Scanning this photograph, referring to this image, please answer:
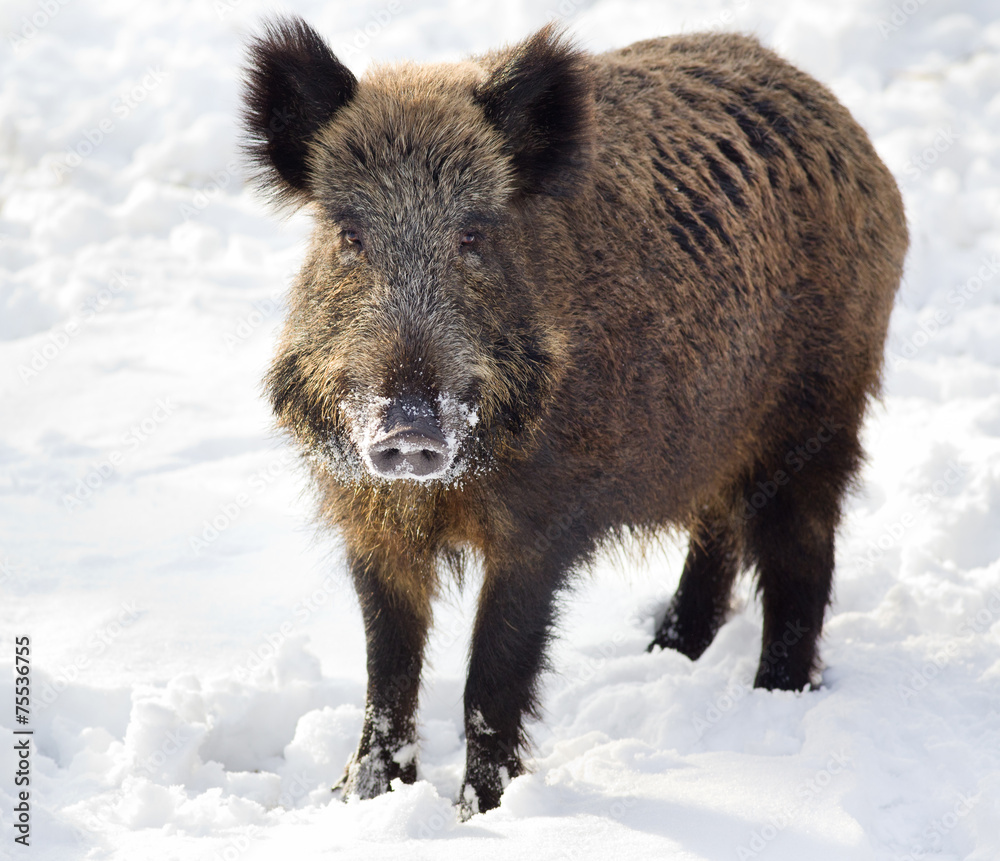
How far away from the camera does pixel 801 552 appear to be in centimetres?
419

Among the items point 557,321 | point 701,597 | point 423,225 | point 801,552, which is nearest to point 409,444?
point 423,225

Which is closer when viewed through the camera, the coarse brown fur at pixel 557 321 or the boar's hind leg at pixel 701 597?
the coarse brown fur at pixel 557 321

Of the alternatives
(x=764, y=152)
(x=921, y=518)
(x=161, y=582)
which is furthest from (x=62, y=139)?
(x=921, y=518)

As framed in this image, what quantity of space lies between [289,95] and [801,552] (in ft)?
8.73

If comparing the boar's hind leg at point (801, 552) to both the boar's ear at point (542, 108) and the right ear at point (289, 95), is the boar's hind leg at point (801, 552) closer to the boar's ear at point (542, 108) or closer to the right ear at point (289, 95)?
the boar's ear at point (542, 108)

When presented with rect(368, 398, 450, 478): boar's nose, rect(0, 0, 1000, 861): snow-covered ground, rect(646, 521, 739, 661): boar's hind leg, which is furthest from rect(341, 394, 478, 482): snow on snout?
rect(646, 521, 739, 661): boar's hind leg

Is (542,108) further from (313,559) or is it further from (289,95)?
(313,559)

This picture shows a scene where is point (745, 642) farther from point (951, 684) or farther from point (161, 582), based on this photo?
point (161, 582)

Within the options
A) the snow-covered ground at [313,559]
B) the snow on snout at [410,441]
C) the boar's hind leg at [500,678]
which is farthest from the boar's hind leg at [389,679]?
the snow on snout at [410,441]

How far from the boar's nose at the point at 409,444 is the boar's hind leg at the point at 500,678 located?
2.84 ft

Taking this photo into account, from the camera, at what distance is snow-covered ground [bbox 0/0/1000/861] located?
3082 mm

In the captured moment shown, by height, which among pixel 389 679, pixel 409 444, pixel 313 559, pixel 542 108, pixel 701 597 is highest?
pixel 542 108

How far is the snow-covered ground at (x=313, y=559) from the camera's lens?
3082 millimetres

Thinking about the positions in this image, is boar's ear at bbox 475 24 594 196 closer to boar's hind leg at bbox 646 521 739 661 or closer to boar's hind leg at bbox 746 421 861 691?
boar's hind leg at bbox 746 421 861 691
